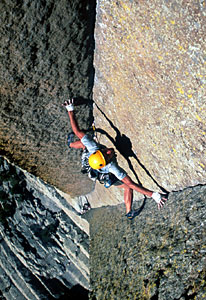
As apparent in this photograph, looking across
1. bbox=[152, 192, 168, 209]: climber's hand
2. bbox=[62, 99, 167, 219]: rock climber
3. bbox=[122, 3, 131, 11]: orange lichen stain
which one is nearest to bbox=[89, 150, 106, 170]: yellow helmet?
bbox=[62, 99, 167, 219]: rock climber

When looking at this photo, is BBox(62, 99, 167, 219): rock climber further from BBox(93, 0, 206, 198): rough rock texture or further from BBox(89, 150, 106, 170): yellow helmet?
BBox(93, 0, 206, 198): rough rock texture

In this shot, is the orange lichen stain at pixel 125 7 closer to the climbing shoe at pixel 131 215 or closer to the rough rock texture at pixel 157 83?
the rough rock texture at pixel 157 83

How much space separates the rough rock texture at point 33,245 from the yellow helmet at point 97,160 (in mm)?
3199

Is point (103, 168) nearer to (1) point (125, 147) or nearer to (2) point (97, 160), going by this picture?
(2) point (97, 160)

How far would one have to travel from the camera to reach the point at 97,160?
4363mm

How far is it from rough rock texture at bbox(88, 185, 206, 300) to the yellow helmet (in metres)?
1.18

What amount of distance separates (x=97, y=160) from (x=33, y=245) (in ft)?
14.8

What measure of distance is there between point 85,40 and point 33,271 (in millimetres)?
6739

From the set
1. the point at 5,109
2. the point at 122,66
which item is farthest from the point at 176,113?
the point at 5,109

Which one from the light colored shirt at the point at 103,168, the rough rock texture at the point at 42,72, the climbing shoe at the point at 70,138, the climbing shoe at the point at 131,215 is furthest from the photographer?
the climbing shoe at the point at 70,138

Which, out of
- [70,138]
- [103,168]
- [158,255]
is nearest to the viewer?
[158,255]

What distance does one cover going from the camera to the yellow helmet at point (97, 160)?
4.37 metres

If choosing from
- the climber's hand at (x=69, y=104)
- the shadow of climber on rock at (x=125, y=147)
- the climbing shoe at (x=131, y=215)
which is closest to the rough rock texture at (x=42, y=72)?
the climber's hand at (x=69, y=104)

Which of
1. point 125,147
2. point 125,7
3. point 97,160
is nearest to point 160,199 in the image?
point 125,147
